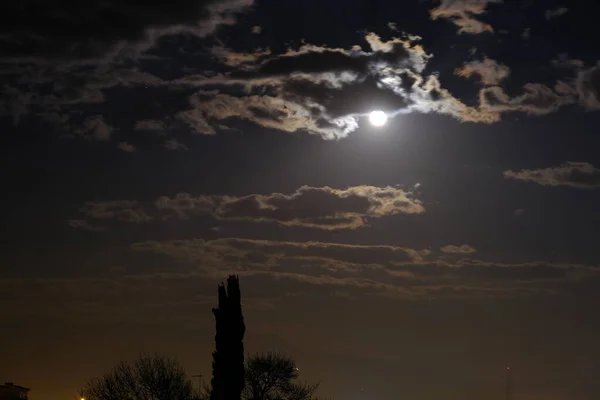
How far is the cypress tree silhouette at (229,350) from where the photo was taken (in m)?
84.6

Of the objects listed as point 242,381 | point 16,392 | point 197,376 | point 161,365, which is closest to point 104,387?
point 161,365

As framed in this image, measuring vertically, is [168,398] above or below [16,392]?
below

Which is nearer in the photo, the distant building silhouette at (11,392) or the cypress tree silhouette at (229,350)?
the cypress tree silhouette at (229,350)

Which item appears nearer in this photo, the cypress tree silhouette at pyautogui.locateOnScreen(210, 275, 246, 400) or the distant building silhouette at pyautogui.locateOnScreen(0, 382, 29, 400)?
the cypress tree silhouette at pyautogui.locateOnScreen(210, 275, 246, 400)

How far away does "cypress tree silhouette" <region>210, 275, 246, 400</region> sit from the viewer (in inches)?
3332

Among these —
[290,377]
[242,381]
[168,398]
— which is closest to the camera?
[242,381]

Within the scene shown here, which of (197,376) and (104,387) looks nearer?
(104,387)

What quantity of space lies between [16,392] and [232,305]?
355 ft

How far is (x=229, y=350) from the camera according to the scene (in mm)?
84938

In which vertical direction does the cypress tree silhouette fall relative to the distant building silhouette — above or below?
below

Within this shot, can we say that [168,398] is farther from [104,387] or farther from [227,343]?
[227,343]

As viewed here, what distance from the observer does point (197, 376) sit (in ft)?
392

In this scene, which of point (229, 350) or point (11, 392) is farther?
point (11, 392)

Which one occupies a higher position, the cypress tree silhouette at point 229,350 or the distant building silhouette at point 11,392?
the distant building silhouette at point 11,392
